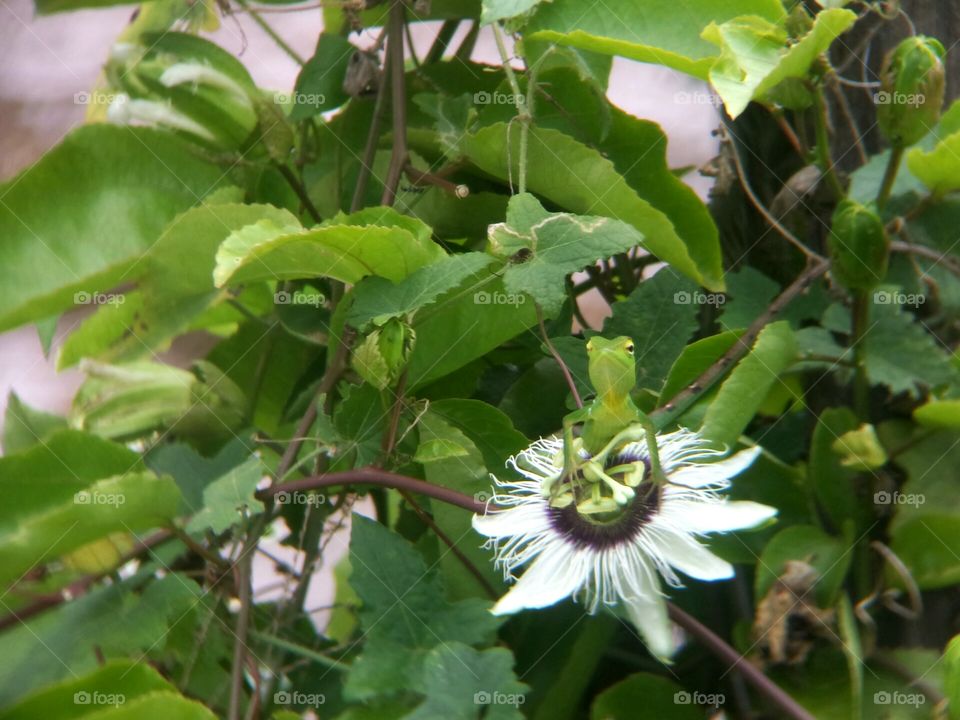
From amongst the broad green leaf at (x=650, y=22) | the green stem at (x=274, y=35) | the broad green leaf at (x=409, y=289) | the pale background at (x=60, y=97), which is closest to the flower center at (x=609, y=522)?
the broad green leaf at (x=409, y=289)

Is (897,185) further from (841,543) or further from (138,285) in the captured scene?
(138,285)

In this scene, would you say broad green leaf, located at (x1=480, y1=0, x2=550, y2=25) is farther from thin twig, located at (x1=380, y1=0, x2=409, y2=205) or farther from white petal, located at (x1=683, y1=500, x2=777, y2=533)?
white petal, located at (x1=683, y1=500, x2=777, y2=533)

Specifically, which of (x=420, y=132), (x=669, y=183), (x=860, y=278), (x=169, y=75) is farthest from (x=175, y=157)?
(x=860, y=278)

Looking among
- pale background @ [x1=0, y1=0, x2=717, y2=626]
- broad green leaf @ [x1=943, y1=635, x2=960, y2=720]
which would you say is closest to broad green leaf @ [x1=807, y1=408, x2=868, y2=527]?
broad green leaf @ [x1=943, y1=635, x2=960, y2=720]

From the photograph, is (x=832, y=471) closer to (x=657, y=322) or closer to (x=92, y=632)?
(x=657, y=322)

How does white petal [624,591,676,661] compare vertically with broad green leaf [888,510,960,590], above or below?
above

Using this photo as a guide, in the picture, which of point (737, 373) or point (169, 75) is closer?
point (737, 373)
